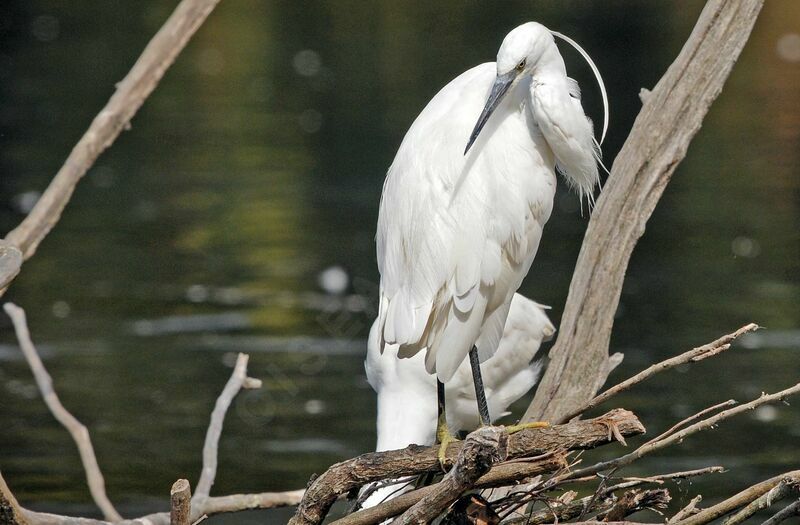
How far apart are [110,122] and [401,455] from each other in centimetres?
117

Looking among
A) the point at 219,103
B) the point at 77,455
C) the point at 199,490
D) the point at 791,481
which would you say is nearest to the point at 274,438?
the point at 77,455

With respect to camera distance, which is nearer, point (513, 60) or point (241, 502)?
point (513, 60)

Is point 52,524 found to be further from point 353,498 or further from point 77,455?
point 77,455

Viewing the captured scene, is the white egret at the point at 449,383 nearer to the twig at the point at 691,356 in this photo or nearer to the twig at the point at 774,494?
the twig at the point at 691,356

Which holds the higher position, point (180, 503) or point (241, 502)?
point (241, 502)

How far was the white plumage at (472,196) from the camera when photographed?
123 inches

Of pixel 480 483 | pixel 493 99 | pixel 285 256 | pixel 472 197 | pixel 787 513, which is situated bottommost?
pixel 787 513

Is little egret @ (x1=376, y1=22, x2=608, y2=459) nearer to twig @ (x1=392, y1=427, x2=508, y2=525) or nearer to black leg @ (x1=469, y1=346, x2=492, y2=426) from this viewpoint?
black leg @ (x1=469, y1=346, x2=492, y2=426)

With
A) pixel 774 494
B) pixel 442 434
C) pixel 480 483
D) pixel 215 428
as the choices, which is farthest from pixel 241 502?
pixel 774 494

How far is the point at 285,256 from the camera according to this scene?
9.30m

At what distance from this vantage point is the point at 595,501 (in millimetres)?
2777

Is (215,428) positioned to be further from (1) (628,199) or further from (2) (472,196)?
(1) (628,199)

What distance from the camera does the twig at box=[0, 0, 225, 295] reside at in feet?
10.7

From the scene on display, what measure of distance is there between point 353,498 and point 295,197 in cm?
792
